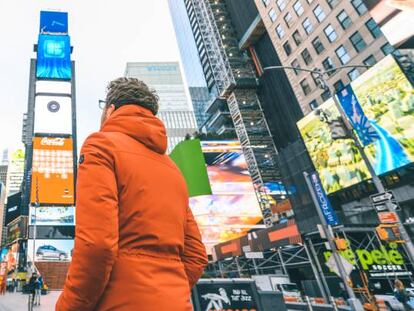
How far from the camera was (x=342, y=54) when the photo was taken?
35875 millimetres

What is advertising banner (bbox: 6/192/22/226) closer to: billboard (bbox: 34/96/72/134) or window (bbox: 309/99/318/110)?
billboard (bbox: 34/96/72/134)

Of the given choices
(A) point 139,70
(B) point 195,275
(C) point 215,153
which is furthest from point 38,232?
(A) point 139,70

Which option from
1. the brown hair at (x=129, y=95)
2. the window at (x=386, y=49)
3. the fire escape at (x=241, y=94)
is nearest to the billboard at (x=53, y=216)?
the fire escape at (x=241, y=94)

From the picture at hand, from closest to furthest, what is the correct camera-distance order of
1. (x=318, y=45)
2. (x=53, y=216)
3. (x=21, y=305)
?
(x=21, y=305), (x=318, y=45), (x=53, y=216)

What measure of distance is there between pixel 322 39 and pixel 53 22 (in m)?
77.2

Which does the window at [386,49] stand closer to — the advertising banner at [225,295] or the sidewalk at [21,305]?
the advertising banner at [225,295]

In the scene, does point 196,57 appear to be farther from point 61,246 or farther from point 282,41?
point 61,246

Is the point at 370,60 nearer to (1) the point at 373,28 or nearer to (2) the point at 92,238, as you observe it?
(1) the point at 373,28

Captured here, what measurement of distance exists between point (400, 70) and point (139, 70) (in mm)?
169287

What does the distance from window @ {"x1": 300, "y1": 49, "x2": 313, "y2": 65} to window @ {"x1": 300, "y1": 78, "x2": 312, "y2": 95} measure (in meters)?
2.45

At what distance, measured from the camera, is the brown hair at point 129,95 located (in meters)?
2.20

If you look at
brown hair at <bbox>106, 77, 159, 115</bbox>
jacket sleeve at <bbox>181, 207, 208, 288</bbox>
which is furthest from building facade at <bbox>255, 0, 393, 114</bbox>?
jacket sleeve at <bbox>181, 207, 208, 288</bbox>

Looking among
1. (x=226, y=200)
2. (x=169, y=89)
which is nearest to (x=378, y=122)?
(x=226, y=200)

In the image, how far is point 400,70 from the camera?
27.1 metres
